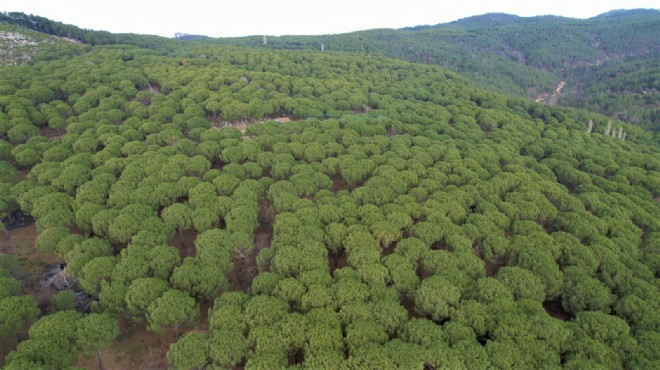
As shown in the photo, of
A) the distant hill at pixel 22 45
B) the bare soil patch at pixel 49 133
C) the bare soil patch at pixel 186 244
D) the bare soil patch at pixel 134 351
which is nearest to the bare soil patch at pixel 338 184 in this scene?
the bare soil patch at pixel 186 244

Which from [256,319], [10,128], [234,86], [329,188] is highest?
[234,86]

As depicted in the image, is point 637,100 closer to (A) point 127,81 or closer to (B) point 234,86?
(B) point 234,86

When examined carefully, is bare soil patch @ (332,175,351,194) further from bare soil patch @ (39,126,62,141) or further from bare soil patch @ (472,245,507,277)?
bare soil patch @ (39,126,62,141)

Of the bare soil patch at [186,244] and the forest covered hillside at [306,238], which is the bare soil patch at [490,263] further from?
the bare soil patch at [186,244]

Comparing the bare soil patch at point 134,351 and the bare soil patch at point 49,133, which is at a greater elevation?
the bare soil patch at point 49,133

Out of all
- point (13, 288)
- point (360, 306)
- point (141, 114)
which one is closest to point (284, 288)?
point (360, 306)

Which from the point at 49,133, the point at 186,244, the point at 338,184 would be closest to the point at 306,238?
the point at 186,244

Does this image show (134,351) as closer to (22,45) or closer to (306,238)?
(306,238)

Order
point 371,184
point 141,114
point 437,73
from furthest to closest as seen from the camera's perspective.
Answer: point 437,73
point 141,114
point 371,184
